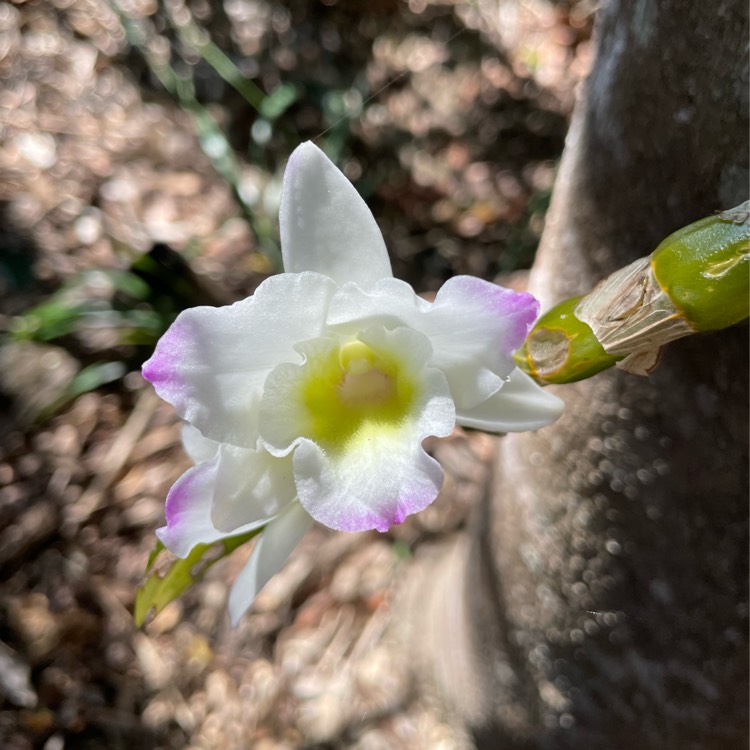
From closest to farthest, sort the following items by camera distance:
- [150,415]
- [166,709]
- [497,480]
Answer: [497,480] → [166,709] → [150,415]

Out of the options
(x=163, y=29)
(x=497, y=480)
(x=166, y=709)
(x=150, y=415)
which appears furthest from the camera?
(x=163, y=29)

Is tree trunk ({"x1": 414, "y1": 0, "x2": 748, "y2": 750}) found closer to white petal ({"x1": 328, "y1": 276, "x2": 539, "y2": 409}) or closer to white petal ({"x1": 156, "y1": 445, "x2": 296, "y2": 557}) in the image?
white petal ({"x1": 328, "y1": 276, "x2": 539, "y2": 409})

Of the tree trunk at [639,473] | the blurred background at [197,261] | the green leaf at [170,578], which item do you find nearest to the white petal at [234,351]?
the green leaf at [170,578]

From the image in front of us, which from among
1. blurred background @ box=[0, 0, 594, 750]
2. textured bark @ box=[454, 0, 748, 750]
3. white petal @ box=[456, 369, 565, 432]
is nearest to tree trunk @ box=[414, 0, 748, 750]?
textured bark @ box=[454, 0, 748, 750]

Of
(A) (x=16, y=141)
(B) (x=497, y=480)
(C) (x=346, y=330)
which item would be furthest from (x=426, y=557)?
(A) (x=16, y=141)

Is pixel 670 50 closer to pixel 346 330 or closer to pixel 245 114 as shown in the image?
pixel 346 330

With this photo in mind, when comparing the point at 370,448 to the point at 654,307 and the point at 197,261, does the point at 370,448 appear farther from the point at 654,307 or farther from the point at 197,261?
the point at 197,261
